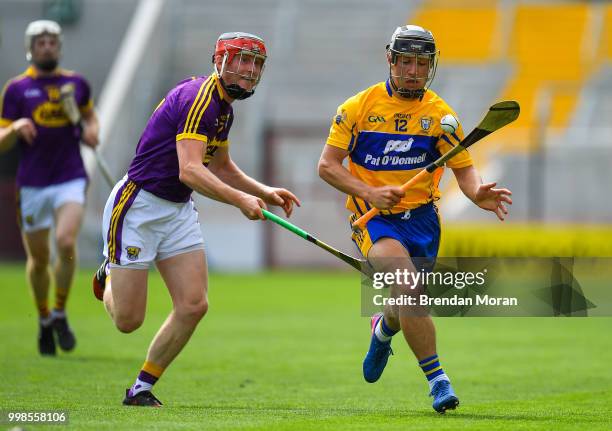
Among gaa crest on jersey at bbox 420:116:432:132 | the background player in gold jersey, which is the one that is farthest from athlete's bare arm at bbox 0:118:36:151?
gaa crest on jersey at bbox 420:116:432:132

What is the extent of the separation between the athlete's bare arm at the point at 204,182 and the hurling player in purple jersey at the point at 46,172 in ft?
11.7

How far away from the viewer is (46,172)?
34.7 ft

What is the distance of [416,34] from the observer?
743 centimetres

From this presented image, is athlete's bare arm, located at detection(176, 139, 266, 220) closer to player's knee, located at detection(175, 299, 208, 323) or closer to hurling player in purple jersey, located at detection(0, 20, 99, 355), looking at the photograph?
player's knee, located at detection(175, 299, 208, 323)

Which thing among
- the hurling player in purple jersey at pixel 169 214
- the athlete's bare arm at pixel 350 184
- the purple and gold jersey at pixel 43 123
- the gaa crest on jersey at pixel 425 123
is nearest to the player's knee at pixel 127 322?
the hurling player in purple jersey at pixel 169 214

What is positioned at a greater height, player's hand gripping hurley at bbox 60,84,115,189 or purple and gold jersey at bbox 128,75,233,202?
purple and gold jersey at bbox 128,75,233,202

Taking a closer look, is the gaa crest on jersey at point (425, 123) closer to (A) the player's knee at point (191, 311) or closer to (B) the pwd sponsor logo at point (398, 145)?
(B) the pwd sponsor logo at point (398, 145)

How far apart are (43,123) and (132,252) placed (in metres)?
3.56

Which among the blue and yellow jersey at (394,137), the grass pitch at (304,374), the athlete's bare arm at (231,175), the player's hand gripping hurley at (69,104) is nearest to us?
the grass pitch at (304,374)

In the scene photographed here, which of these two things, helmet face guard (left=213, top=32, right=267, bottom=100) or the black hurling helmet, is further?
the black hurling helmet

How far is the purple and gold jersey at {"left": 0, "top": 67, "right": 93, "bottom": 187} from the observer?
1053 cm

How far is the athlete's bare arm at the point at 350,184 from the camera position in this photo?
725cm

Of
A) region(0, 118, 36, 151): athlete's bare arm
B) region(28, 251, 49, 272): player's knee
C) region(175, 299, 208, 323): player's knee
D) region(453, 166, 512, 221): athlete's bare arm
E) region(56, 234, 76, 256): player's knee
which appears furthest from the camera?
region(28, 251, 49, 272): player's knee

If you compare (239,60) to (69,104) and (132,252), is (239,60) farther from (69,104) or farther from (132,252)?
(69,104)
